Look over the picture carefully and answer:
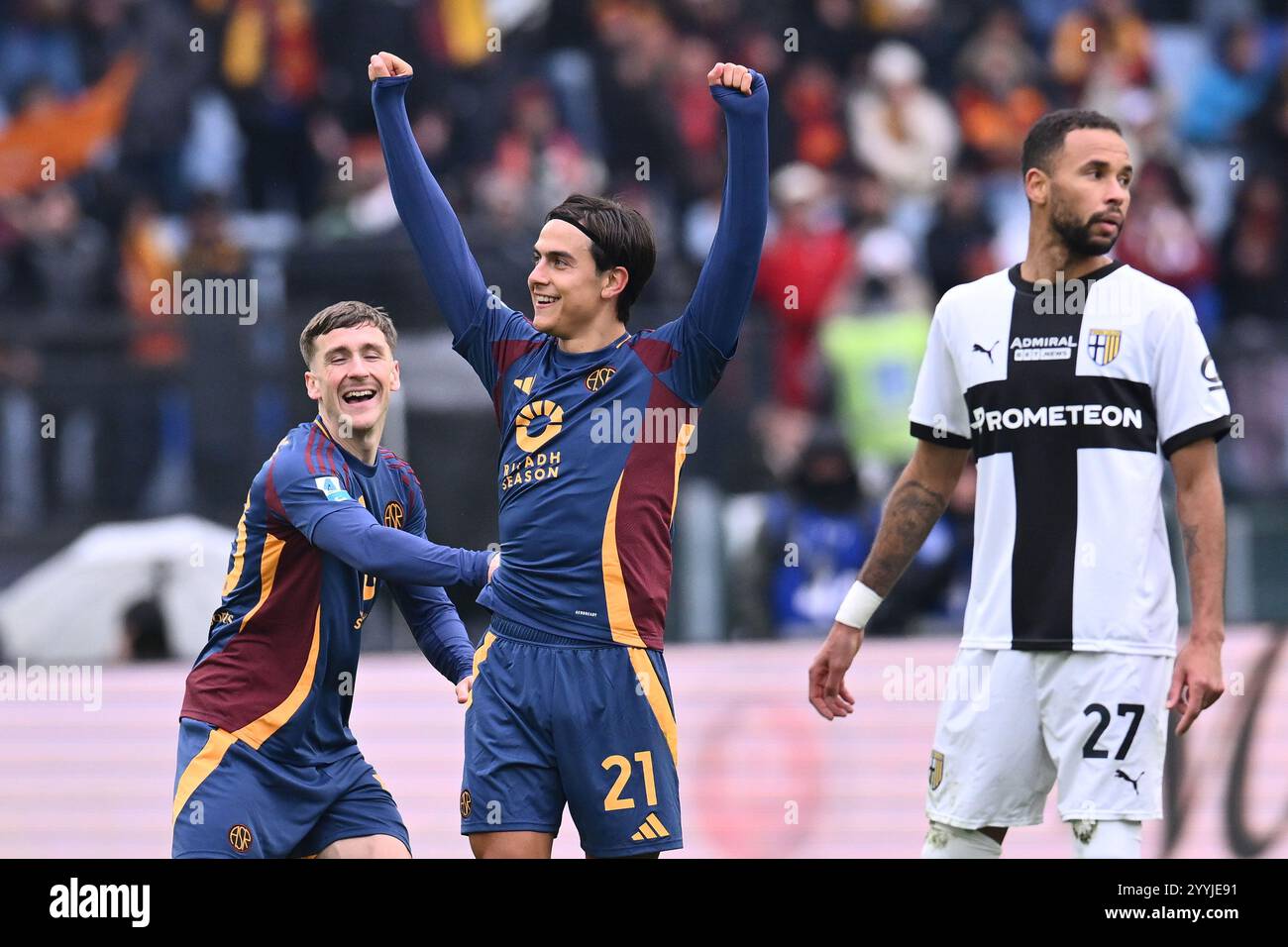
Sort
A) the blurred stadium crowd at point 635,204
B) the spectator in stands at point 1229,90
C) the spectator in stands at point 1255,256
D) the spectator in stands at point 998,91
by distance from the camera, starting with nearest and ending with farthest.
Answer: the blurred stadium crowd at point 635,204 → the spectator in stands at point 1255,256 → the spectator in stands at point 998,91 → the spectator in stands at point 1229,90

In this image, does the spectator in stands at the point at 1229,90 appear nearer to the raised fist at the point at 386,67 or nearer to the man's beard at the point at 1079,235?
the man's beard at the point at 1079,235

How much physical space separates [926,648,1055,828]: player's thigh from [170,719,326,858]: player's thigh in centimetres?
171

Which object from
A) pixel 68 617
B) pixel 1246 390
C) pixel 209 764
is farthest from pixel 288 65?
pixel 209 764

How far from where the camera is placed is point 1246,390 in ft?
30.0

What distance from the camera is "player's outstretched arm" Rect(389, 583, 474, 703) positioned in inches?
215

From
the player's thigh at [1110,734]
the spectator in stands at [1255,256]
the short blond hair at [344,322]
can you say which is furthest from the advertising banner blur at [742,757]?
the spectator in stands at [1255,256]

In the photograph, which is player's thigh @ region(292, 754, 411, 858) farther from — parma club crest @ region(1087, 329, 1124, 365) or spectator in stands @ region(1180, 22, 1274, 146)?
spectator in stands @ region(1180, 22, 1274, 146)

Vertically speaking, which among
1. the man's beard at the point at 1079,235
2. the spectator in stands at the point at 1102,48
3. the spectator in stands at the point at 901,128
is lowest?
the man's beard at the point at 1079,235

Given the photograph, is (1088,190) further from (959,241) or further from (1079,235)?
(959,241)

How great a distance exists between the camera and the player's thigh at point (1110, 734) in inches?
191

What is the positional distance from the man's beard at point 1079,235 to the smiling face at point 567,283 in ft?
3.82

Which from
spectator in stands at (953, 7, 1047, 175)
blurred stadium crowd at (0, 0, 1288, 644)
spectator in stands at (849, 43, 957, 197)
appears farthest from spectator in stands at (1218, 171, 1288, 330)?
spectator in stands at (849, 43, 957, 197)
